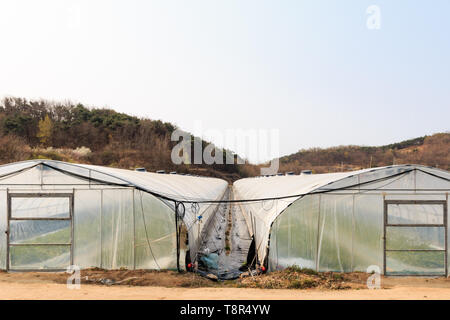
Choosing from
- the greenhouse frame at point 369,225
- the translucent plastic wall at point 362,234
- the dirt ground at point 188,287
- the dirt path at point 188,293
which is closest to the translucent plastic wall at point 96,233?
the dirt ground at point 188,287

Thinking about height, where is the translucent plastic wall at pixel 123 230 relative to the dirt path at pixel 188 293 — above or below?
above

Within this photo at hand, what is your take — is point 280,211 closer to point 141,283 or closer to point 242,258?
point 242,258

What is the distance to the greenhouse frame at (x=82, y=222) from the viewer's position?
28.2 feet

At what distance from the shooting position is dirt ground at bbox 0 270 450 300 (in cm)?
683

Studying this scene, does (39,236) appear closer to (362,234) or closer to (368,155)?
(362,234)

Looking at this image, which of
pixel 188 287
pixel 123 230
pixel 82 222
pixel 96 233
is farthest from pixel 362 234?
pixel 82 222

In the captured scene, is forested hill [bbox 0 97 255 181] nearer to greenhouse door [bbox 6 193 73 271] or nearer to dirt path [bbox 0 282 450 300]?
greenhouse door [bbox 6 193 73 271]

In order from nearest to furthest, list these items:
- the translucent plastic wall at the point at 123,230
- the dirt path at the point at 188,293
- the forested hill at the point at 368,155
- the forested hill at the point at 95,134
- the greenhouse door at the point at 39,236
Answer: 1. the dirt path at the point at 188,293
2. the translucent plastic wall at the point at 123,230
3. the greenhouse door at the point at 39,236
4. the forested hill at the point at 95,134
5. the forested hill at the point at 368,155

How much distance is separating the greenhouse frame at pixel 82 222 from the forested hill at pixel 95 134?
34915 mm

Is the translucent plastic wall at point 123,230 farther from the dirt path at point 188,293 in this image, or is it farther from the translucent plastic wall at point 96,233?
the dirt path at point 188,293

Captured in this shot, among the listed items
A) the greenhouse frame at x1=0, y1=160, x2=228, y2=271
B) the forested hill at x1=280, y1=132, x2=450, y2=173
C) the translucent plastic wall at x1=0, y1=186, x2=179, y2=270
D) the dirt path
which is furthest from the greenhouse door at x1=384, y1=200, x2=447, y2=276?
the forested hill at x1=280, y1=132, x2=450, y2=173

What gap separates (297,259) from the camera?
8.66 metres

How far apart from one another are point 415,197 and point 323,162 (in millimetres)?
71749
